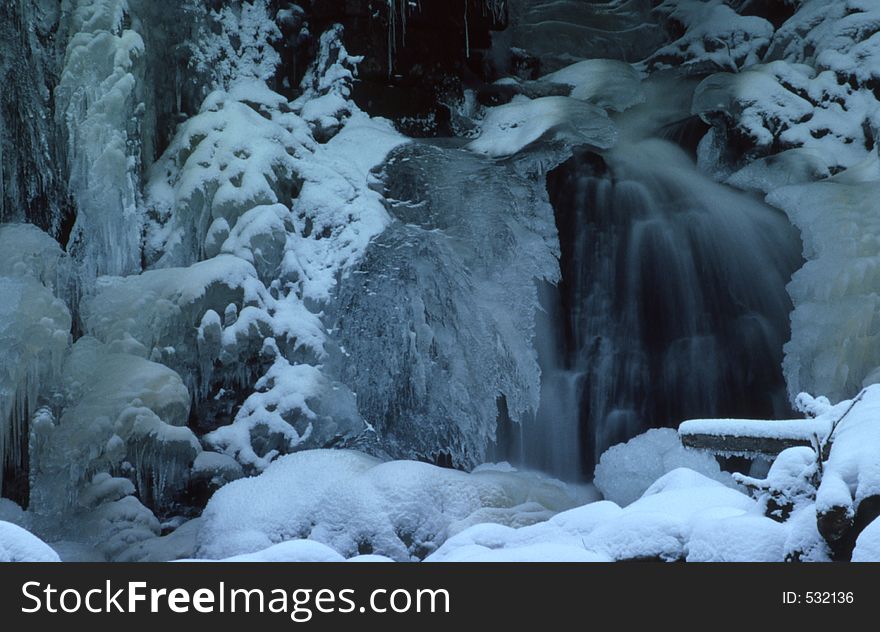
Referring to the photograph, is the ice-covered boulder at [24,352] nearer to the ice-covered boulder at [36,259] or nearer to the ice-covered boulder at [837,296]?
the ice-covered boulder at [36,259]

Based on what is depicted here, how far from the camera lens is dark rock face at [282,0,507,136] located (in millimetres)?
→ 8023

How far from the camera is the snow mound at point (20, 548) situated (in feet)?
9.18

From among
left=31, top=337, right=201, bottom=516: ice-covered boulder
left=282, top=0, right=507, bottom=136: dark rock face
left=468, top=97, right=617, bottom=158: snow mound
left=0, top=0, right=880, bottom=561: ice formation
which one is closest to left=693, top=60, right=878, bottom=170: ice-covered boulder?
left=0, top=0, right=880, bottom=561: ice formation

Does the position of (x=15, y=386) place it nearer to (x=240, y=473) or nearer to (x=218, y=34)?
(x=240, y=473)

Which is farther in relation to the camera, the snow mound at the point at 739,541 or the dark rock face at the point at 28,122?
the dark rock face at the point at 28,122

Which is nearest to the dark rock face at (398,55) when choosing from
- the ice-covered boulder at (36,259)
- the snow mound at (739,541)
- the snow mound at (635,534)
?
the ice-covered boulder at (36,259)

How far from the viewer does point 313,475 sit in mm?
5211

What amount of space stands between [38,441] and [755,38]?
7.28 meters

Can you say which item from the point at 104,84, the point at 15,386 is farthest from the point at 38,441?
the point at 104,84

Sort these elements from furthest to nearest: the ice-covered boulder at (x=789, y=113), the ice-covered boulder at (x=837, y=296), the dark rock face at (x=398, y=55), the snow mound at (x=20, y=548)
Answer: the dark rock face at (x=398, y=55), the ice-covered boulder at (x=789, y=113), the ice-covered boulder at (x=837, y=296), the snow mound at (x=20, y=548)

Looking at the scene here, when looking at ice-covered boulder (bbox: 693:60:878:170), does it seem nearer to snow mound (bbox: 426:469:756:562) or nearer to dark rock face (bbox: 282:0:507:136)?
dark rock face (bbox: 282:0:507:136)

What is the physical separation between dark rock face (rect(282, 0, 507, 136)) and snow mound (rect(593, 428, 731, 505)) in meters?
3.09

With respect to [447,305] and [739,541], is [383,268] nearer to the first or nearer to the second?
[447,305]

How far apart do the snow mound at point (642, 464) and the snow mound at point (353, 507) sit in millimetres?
1623
